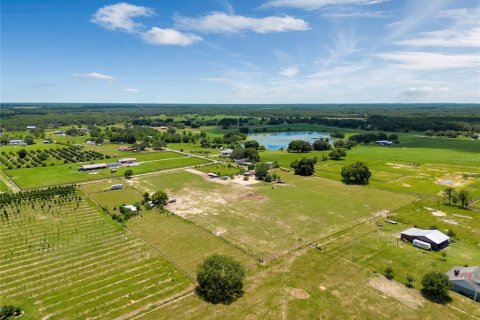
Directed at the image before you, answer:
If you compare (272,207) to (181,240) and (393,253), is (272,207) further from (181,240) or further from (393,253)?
(393,253)

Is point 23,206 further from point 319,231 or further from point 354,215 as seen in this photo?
point 354,215

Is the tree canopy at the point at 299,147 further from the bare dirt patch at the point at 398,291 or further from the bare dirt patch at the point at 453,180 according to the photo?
the bare dirt patch at the point at 398,291

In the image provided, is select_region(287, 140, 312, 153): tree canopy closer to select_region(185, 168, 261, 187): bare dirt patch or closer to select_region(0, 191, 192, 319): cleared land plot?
select_region(185, 168, 261, 187): bare dirt patch

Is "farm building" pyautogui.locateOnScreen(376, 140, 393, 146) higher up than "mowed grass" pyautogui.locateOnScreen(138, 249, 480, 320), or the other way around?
"farm building" pyautogui.locateOnScreen(376, 140, 393, 146)

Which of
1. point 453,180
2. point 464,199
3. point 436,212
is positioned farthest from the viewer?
point 453,180

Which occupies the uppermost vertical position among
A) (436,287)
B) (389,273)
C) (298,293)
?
(436,287)

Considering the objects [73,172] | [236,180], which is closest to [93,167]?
[73,172]

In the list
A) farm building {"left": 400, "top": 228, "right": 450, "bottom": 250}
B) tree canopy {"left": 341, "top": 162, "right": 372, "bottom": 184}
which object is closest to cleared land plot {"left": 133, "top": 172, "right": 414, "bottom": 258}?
tree canopy {"left": 341, "top": 162, "right": 372, "bottom": 184}
